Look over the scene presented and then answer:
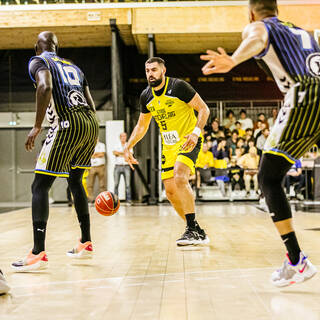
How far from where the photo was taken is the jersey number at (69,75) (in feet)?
12.6

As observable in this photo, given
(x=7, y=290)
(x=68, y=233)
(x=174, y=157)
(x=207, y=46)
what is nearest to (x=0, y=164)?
(x=207, y=46)

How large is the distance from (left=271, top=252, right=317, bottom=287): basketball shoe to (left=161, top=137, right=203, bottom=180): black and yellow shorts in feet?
7.30

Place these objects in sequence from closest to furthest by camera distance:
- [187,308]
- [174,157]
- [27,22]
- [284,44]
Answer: [187,308], [284,44], [174,157], [27,22]

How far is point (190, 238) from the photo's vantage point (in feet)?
15.8

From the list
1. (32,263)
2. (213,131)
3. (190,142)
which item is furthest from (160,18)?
(32,263)

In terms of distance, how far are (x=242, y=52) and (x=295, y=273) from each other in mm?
1259

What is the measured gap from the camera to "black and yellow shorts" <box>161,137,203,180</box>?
4.87 meters

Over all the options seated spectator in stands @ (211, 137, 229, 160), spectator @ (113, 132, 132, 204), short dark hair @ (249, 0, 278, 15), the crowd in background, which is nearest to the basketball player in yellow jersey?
short dark hair @ (249, 0, 278, 15)

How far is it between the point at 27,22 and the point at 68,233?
Result: 806 cm

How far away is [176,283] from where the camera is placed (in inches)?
119

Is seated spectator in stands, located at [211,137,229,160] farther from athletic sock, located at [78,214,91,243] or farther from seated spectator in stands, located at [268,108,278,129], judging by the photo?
athletic sock, located at [78,214,91,243]

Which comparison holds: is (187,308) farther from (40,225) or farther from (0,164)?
(0,164)

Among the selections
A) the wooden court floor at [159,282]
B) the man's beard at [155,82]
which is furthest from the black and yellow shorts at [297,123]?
the man's beard at [155,82]

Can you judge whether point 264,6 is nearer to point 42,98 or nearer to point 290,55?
point 290,55
